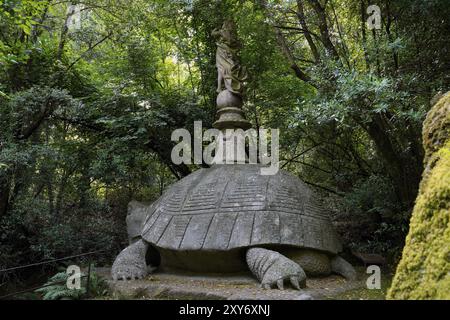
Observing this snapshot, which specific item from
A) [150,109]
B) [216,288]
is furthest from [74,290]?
[150,109]

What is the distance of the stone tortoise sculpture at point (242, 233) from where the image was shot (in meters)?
4.54

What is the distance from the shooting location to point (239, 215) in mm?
4902

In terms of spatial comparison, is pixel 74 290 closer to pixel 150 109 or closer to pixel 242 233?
pixel 242 233

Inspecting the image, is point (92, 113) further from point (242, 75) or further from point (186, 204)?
point (186, 204)

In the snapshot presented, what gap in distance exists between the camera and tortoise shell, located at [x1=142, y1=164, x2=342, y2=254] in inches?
183

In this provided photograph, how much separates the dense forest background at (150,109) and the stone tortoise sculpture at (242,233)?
3.87ft

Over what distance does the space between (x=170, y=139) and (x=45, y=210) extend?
10.3 ft

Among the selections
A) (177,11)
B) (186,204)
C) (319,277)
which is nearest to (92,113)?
(177,11)

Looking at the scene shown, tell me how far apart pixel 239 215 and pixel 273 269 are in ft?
3.11

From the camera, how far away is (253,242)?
452 centimetres

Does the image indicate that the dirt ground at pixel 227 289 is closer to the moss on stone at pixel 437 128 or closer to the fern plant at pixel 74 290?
the fern plant at pixel 74 290

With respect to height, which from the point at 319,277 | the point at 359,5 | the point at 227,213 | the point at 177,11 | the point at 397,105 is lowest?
the point at 319,277

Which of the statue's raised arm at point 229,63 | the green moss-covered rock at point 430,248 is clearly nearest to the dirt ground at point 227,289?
the green moss-covered rock at point 430,248

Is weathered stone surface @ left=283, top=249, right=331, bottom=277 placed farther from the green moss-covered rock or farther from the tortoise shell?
the green moss-covered rock
